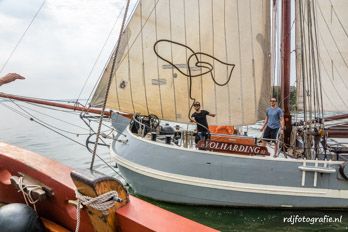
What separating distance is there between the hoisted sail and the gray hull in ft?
6.67

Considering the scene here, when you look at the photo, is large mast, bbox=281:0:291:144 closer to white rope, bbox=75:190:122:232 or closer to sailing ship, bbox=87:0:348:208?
sailing ship, bbox=87:0:348:208

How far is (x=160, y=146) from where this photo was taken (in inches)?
391

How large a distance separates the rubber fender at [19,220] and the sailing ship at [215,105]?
6493 mm

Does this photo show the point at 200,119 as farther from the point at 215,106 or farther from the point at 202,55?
the point at 202,55

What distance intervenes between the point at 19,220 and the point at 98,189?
2.88ft

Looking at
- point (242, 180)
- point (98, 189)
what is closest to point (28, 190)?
point (98, 189)

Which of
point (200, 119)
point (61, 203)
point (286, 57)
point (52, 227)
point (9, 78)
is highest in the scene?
point (286, 57)

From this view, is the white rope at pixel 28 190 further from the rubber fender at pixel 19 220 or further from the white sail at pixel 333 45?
the white sail at pixel 333 45

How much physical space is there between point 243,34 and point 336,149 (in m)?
4.46

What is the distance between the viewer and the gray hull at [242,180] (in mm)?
9125

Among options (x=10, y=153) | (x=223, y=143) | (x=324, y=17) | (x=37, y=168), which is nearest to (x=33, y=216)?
(x=37, y=168)

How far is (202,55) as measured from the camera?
36.1 ft

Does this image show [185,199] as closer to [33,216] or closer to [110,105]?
[110,105]

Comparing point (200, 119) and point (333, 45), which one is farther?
point (333, 45)
